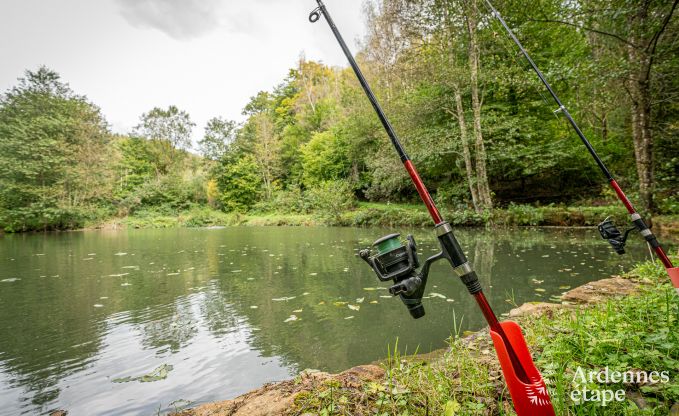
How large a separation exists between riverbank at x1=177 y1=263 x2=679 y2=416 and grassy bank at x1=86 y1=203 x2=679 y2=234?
8188 mm

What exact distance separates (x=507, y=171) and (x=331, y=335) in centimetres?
1639

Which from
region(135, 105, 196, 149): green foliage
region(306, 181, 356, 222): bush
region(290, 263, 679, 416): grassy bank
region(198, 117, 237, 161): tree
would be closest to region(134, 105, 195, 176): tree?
region(135, 105, 196, 149): green foliage

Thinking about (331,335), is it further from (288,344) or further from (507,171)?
(507,171)

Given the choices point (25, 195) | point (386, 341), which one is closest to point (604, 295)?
point (386, 341)

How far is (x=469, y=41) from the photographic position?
44.3 ft

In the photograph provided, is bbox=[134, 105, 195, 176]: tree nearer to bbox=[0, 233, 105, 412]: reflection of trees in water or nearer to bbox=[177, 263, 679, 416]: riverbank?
bbox=[0, 233, 105, 412]: reflection of trees in water

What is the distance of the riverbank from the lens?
1.58 m

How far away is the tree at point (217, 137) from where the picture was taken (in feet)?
122

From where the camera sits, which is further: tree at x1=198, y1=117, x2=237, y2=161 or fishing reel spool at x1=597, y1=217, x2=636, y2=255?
tree at x1=198, y1=117, x2=237, y2=161

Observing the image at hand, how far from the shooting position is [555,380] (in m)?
1.77

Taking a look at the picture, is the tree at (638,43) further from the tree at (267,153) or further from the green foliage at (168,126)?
the green foliage at (168,126)

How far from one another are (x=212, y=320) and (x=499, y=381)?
370 centimetres

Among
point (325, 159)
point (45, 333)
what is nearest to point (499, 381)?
point (45, 333)

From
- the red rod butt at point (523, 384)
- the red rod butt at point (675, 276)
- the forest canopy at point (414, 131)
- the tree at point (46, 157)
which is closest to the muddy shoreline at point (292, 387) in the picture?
the red rod butt at point (523, 384)
